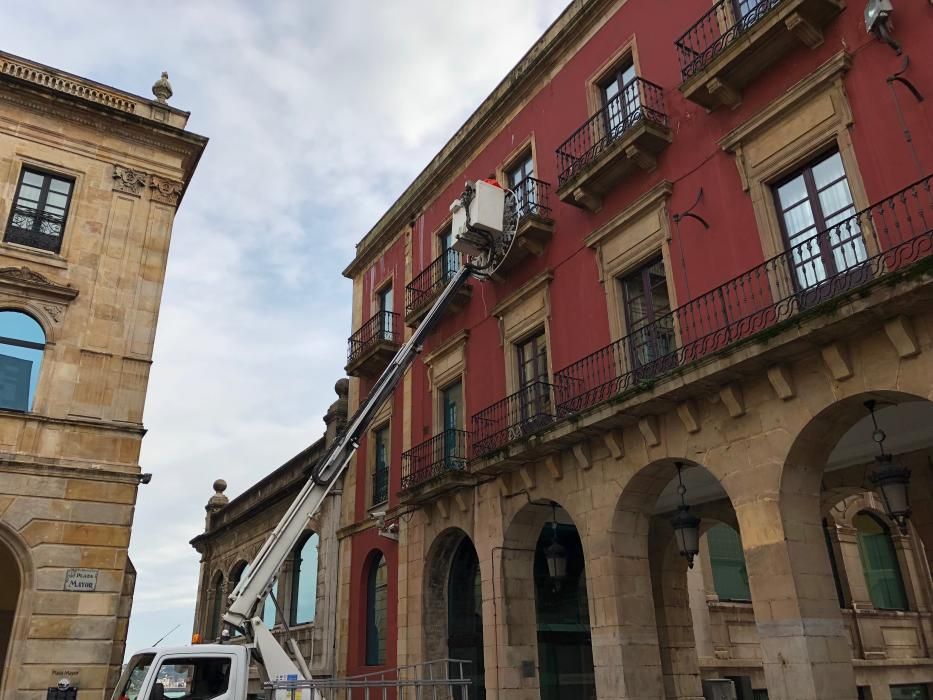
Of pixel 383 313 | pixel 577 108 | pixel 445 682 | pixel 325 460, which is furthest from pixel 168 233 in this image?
pixel 445 682

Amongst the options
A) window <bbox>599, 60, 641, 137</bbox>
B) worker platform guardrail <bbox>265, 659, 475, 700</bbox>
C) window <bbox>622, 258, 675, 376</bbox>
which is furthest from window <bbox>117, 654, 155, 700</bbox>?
window <bbox>599, 60, 641, 137</bbox>

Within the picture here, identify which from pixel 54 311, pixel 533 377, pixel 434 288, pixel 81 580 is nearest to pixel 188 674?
pixel 81 580

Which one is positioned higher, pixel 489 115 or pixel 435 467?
pixel 489 115

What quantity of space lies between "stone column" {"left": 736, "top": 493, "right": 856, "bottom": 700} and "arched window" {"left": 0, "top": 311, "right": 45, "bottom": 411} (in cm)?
1371

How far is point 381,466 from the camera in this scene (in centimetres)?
1908

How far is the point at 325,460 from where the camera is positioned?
12938mm

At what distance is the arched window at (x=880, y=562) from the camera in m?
18.5

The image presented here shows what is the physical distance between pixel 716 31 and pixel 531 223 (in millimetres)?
4559

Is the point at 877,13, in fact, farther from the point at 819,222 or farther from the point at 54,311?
the point at 54,311

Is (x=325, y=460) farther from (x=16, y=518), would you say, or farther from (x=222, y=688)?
(x=16, y=518)

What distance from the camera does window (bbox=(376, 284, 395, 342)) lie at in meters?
19.4

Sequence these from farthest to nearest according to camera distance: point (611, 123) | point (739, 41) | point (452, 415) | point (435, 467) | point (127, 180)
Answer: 1. point (127, 180)
2. point (452, 415)
3. point (435, 467)
4. point (611, 123)
5. point (739, 41)

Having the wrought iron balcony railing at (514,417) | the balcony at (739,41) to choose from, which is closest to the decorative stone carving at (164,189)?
the wrought iron balcony railing at (514,417)

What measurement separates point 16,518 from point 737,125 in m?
14.5
